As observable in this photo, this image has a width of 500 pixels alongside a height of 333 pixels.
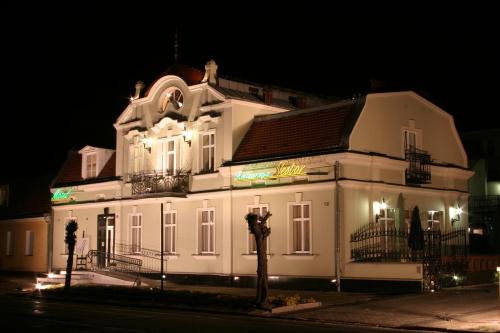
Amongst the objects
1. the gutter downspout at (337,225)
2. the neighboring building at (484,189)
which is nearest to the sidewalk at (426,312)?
the gutter downspout at (337,225)

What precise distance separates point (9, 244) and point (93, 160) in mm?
9502

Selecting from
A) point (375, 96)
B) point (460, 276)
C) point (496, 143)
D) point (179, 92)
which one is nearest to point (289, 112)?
point (375, 96)

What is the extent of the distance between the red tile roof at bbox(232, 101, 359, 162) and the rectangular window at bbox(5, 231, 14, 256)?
19.6 m

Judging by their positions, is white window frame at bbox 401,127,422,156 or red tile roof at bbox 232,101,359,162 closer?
red tile roof at bbox 232,101,359,162

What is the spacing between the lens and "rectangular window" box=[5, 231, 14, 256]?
44.7 m

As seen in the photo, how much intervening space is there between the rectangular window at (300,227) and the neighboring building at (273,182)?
0.13 ft

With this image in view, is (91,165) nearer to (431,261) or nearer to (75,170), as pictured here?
(75,170)

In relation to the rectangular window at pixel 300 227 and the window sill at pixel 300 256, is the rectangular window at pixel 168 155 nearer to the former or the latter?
the rectangular window at pixel 300 227

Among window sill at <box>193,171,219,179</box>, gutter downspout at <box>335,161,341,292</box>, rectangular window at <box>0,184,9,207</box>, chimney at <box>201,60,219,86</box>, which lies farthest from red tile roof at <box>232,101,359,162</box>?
rectangular window at <box>0,184,9,207</box>

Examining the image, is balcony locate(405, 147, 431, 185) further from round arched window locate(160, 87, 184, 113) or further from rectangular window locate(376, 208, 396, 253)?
round arched window locate(160, 87, 184, 113)

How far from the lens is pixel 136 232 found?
3625 cm

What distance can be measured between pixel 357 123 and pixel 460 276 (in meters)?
6.95

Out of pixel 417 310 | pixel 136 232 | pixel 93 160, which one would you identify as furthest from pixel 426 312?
pixel 93 160

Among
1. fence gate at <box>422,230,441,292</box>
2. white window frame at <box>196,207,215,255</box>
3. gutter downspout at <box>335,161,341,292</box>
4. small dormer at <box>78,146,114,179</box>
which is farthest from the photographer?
small dormer at <box>78,146,114,179</box>
